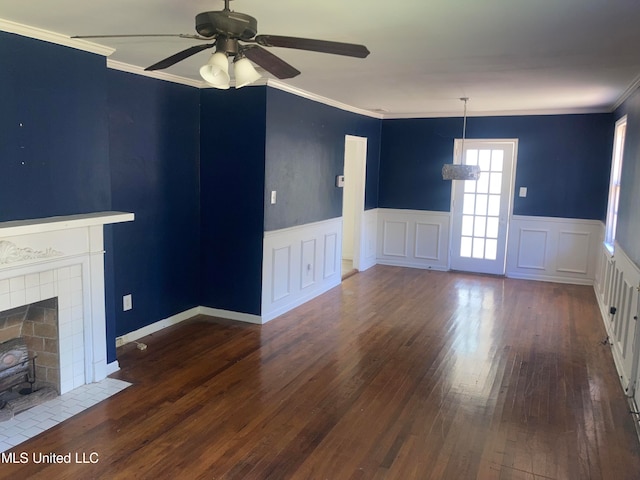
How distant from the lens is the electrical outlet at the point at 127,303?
415 cm

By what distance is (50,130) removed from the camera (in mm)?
3041

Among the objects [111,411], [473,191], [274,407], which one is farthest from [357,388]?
[473,191]

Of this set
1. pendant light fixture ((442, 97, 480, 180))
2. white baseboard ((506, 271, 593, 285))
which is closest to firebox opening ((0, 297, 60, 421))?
pendant light fixture ((442, 97, 480, 180))

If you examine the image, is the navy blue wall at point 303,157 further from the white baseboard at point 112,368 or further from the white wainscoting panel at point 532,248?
the white wainscoting panel at point 532,248

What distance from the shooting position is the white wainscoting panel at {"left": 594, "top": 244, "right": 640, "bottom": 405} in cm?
330

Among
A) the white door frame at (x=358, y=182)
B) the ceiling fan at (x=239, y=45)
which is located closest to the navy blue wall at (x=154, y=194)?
the ceiling fan at (x=239, y=45)

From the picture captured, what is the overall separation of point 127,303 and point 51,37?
214 centimetres

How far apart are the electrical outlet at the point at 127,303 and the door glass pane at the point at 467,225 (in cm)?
497

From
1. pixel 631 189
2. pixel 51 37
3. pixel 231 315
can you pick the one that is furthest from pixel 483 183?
pixel 51 37

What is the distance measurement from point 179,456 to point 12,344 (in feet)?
4.77

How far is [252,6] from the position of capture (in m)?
2.42

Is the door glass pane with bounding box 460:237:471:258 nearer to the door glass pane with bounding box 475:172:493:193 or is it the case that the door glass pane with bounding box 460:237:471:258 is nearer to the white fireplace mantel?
the door glass pane with bounding box 475:172:493:193

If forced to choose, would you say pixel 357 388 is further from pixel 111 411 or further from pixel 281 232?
pixel 281 232

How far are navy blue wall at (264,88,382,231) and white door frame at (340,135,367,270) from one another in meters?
0.42
